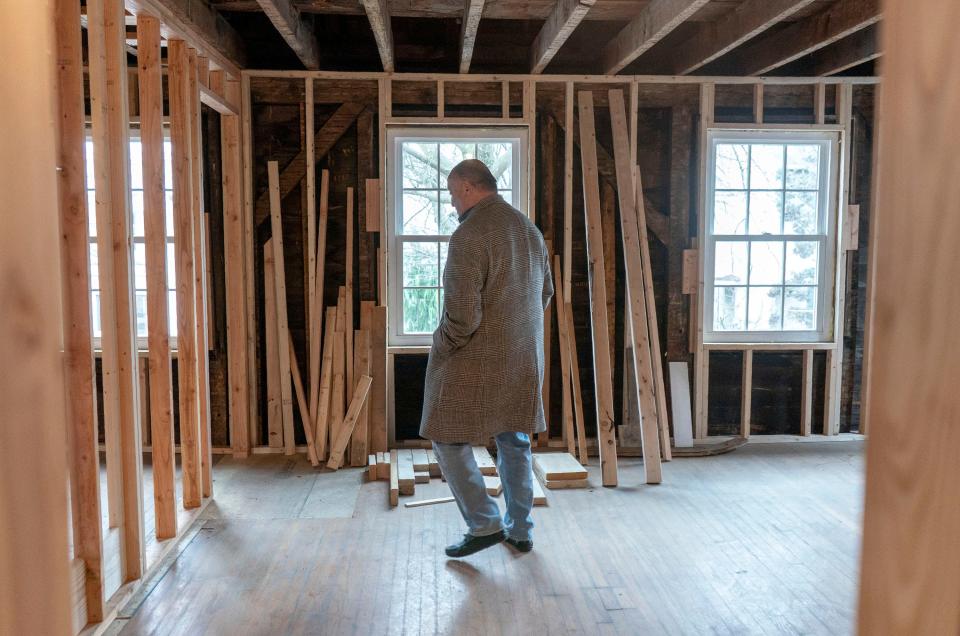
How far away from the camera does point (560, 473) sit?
14.7ft

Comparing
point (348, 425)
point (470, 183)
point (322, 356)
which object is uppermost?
point (470, 183)

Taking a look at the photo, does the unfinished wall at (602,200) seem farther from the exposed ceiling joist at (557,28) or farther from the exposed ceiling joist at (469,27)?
the exposed ceiling joist at (469,27)

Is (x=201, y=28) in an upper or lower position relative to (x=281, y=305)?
upper

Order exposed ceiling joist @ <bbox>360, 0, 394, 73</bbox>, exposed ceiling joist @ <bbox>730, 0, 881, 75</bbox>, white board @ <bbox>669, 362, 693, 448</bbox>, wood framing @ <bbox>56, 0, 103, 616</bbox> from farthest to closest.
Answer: white board @ <bbox>669, 362, 693, 448</bbox> → exposed ceiling joist @ <bbox>730, 0, 881, 75</bbox> → exposed ceiling joist @ <bbox>360, 0, 394, 73</bbox> → wood framing @ <bbox>56, 0, 103, 616</bbox>

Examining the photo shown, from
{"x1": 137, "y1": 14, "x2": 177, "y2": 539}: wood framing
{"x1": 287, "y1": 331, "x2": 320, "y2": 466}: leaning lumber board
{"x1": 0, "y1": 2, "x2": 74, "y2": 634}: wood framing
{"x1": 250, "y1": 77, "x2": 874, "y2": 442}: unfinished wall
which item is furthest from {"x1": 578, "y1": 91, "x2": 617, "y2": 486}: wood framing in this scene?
{"x1": 0, "y1": 2, "x2": 74, "y2": 634}: wood framing

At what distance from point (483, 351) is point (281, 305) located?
8.26 feet

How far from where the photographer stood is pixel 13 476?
66 cm

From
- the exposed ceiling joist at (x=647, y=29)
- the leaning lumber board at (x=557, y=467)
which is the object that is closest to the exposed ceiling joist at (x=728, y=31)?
the exposed ceiling joist at (x=647, y=29)

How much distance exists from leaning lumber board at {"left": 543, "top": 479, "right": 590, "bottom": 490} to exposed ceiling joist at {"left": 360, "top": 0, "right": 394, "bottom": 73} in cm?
296

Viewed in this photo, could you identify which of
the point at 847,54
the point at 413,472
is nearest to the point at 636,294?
the point at 413,472

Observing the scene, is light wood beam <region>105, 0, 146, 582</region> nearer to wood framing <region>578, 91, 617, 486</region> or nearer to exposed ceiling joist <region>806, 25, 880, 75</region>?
wood framing <region>578, 91, 617, 486</region>

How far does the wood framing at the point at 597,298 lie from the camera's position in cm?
460

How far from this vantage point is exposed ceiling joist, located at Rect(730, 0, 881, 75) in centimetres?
411

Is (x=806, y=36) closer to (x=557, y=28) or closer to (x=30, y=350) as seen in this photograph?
(x=557, y=28)
